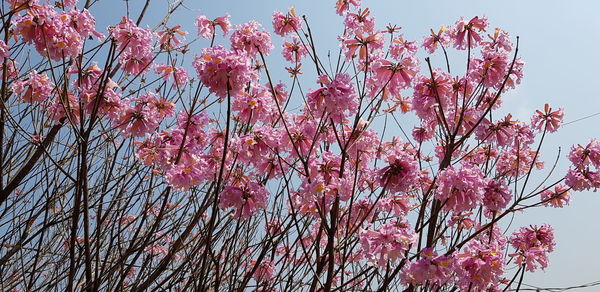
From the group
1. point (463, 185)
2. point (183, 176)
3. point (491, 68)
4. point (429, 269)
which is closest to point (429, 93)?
point (491, 68)

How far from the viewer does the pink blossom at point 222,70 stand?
2111mm

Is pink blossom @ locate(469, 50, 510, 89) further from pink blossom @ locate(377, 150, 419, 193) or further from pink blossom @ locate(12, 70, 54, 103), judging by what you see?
pink blossom @ locate(12, 70, 54, 103)

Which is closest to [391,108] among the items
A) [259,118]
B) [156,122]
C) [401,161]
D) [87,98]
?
[401,161]

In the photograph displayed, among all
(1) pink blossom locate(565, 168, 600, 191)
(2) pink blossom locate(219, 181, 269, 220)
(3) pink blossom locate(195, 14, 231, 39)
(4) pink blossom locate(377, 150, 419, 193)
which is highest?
(3) pink blossom locate(195, 14, 231, 39)

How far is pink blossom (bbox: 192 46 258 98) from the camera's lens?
2.11 meters

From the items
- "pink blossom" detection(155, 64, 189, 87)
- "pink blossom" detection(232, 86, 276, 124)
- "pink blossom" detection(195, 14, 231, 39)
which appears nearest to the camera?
"pink blossom" detection(232, 86, 276, 124)

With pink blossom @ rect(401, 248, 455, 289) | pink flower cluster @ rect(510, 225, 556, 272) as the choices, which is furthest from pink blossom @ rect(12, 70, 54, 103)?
pink flower cluster @ rect(510, 225, 556, 272)

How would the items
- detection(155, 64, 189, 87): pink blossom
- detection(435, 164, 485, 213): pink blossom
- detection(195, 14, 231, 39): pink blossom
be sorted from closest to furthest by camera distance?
detection(435, 164, 485, 213): pink blossom < detection(155, 64, 189, 87): pink blossom < detection(195, 14, 231, 39): pink blossom

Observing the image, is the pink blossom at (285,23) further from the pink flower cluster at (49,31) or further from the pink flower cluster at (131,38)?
A: the pink flower cluster at (49,31)

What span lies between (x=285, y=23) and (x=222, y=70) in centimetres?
130

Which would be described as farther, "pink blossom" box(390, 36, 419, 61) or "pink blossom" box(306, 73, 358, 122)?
"pink blossom" box(390, 36, 419, 61)

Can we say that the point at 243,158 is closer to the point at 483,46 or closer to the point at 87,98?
the point at 87,98

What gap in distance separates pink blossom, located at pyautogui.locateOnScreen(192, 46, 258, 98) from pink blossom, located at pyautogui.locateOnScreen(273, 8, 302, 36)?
123cm

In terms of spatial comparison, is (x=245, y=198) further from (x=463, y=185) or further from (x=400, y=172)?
(x=463, y=185)
